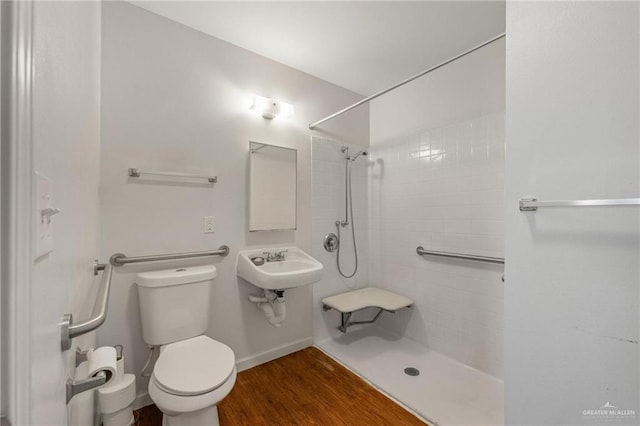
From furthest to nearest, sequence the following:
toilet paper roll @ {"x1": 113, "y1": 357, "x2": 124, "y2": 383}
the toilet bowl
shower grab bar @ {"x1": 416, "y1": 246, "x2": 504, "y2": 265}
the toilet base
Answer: shower grab bar @ {"x1": 416, "y1": 246, "x2": 504, "y2": 265} < toilet paper roll @ {"x1": 113, "y1": 357, "x2": 124, "y2": 383} < the toilet base < the toilet bowl

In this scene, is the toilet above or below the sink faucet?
below

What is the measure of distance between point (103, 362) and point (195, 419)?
769 mm

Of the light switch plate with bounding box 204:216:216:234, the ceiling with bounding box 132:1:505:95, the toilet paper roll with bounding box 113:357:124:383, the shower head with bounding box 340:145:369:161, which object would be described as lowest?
the toilet paper roll with bounding box 113:357:124:383

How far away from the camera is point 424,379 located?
191 centimetres

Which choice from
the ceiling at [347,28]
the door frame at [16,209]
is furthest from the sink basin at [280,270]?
the ceiling at [347,28]

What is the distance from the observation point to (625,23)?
32.6 inches

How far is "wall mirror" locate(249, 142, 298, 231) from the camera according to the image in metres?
2.05

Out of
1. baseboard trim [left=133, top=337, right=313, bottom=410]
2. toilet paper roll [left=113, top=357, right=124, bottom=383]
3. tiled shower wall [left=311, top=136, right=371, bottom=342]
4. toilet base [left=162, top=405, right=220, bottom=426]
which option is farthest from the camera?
tiled shower wall [left=311, top=136, right=371, bottom=342]

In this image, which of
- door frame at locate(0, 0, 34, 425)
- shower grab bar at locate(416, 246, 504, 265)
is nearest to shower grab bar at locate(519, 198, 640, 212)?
shower grab bar at locate(416, 246, 504, 265)

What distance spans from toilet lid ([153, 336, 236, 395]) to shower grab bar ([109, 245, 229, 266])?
0.51 metres

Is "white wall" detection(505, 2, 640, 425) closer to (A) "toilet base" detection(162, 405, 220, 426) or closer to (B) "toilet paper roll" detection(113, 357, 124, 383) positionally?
(A) "toilet base" detection(162, 405, 220, 426)

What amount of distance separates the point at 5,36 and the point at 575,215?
1.41m

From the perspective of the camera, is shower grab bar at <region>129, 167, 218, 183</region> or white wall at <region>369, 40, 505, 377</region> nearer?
shower grab bar at <region>129, 167, 218, 183</region>

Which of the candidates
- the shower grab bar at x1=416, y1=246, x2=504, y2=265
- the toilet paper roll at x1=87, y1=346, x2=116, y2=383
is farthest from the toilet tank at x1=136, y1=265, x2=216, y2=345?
the shower grab bar at x1=416, y1=246, x2=504, y2=265
